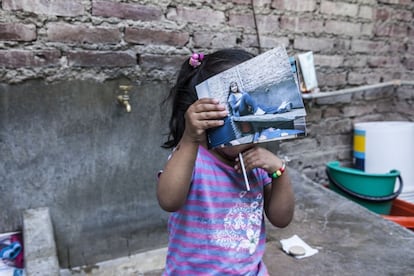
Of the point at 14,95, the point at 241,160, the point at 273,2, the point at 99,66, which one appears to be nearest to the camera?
the point at 241,160

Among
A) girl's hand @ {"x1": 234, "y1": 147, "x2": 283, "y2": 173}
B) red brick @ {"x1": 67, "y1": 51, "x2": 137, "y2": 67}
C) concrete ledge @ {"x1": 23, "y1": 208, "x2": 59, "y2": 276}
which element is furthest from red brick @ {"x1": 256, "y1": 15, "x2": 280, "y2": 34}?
concrete ledge @ {"x1": 23, "y1": 208, "x2": 59, "y2": 276}

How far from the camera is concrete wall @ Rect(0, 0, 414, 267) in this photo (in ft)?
4.67

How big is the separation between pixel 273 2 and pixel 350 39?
25.6 inches

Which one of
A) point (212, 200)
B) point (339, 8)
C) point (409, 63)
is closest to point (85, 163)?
point (212, 200)

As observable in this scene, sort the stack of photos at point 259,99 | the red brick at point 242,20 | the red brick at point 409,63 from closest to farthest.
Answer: the stack of photos at point 259,99 < the red brick at point 242,20 < the red brick at point 409,63

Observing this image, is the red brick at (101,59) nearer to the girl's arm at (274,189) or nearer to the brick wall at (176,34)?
the brick wall at (176,34)

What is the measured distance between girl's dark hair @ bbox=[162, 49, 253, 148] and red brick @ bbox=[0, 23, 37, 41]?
0.79 m

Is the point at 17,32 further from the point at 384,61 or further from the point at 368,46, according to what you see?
the point at 384,61

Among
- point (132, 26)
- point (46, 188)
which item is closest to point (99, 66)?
point (132, 26)

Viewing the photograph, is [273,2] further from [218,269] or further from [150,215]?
[218,269]

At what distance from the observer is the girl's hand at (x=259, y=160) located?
0.87 metres

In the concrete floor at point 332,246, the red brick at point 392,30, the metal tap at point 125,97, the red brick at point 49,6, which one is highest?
the red brick at point 392,30

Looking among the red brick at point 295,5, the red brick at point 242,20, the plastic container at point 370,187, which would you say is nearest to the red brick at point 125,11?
the red brick at point 242,20

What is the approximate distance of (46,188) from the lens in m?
1.50
